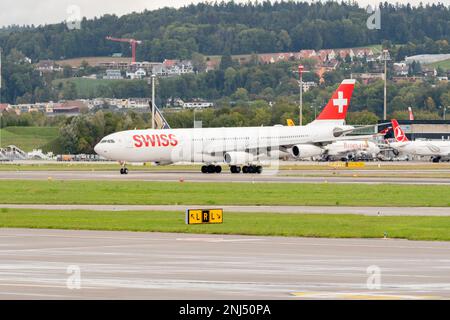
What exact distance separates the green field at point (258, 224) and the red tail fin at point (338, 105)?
6719 cm

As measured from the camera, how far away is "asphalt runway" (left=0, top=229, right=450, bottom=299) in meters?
26.4

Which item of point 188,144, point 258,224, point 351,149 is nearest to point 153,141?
point 188,144

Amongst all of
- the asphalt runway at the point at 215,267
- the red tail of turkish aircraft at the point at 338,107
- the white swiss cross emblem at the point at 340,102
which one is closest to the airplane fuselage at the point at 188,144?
the red tail of turkish aircraft at the point at 338,107

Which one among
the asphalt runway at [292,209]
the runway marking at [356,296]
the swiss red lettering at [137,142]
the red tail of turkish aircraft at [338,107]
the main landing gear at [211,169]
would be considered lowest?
the main landing gear at [211,169]

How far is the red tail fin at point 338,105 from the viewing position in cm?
12156

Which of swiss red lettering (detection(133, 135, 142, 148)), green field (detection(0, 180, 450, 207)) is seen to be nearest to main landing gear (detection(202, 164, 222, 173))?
swiss red lettering (detection(133, 135, 142, 148))

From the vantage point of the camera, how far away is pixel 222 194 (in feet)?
235

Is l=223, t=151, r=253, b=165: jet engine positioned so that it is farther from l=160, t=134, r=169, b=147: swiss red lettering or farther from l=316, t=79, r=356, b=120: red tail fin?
l=316, t=79, r=356, b=120: red tail fin

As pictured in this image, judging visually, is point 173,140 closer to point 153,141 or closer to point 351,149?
point 153,141

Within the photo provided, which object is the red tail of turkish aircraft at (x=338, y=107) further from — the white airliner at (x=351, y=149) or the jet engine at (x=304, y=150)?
the white airliner at (x=351, y=149)

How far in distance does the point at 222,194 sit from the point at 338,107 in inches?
2091
